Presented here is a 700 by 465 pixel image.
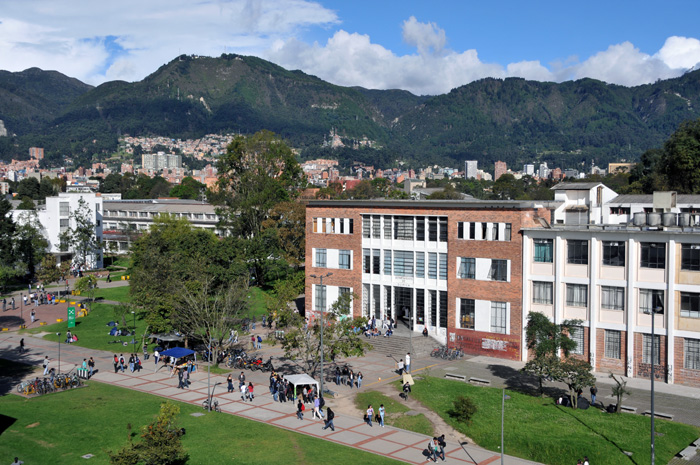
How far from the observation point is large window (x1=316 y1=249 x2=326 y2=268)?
6359cm

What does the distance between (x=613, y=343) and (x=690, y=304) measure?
5.86 m

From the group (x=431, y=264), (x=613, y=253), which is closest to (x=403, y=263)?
(x=431, y=264)

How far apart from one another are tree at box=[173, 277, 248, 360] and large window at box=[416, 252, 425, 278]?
15409 millimetres

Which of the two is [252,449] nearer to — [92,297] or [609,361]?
[609,361]

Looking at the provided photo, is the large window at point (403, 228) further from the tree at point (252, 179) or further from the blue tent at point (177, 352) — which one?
the tree at point (252, 179)

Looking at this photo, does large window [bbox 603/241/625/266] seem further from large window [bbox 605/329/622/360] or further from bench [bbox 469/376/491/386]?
bench [bbox 469/376/491/386]

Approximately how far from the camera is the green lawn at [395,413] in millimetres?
37938

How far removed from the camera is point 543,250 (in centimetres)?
5075

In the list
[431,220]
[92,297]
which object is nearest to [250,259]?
[92,297]

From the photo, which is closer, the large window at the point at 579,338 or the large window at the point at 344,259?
the large window at the point at 579,338

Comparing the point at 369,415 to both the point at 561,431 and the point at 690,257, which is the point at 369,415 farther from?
the point at 690,257

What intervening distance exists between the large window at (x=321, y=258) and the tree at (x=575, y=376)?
95.2 feet

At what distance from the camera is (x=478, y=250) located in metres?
53.9

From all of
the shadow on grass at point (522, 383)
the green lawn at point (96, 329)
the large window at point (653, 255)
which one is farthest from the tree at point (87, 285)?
the large window at point (653, 255)
